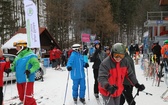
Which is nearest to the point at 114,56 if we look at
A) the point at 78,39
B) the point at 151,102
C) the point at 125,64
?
the point at 125,64

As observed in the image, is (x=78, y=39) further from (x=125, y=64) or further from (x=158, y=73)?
(x=125, y=64)

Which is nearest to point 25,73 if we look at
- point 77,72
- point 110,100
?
point 77,72

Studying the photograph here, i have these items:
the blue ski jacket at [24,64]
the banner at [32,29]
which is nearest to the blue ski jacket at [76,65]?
the blue ski jacket at [24,64]

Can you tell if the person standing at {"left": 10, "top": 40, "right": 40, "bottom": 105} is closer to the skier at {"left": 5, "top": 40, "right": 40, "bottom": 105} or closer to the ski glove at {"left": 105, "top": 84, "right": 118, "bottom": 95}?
the skier at {"left": 5, "top": 40, "right": 40, "bottom": 105}

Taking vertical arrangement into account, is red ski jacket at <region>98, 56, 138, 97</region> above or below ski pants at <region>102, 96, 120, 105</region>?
above

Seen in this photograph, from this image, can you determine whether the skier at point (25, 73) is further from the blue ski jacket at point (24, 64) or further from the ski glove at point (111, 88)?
the ski glove at point (111, 88)

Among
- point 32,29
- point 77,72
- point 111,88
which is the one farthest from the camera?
point 32,29

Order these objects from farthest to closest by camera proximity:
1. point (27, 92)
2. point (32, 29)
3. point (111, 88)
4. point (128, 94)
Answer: point (32, 29) < point (128, 94) < point (27, 92) < point (111, 88)

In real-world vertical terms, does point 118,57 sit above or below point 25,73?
above

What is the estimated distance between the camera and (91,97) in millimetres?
7539

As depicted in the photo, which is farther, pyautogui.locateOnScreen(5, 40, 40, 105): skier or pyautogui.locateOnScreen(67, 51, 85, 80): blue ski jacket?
pyautogui.locateOnScreen(67, 51, 85, 80): blue ski jacket

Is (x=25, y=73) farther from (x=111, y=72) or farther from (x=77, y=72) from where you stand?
(x=111, y=72)

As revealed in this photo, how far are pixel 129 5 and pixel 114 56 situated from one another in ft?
164

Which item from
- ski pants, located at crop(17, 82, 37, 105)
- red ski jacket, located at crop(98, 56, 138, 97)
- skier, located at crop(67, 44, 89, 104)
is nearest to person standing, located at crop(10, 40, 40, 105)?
ski pants, located at crop(17, 82, 37, 105)
